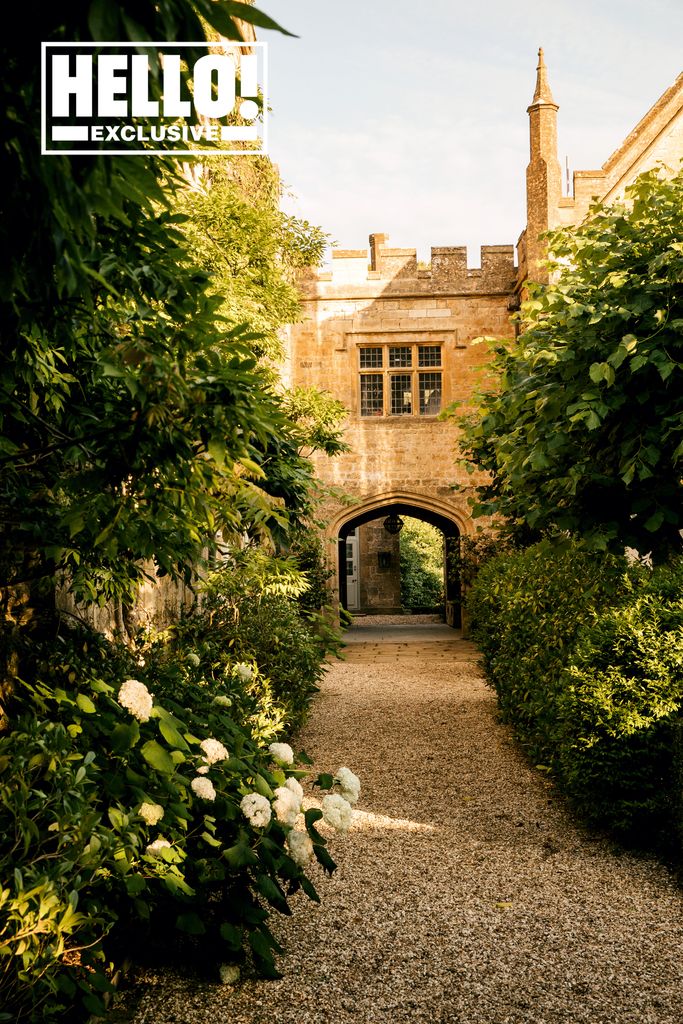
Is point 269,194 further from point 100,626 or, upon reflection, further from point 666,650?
point 666,650

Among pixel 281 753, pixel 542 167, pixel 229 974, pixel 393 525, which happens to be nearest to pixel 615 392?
pixel 281 753

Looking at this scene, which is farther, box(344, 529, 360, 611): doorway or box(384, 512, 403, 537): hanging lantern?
box(344, 529, 360, 611): doorway

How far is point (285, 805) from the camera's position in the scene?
2900 millimetres

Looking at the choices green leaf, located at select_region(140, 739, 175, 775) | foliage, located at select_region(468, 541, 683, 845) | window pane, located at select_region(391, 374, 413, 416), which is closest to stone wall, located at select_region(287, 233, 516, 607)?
window pane, located at select_region(391, 374, 413, 416)

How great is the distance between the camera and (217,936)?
2971 mm

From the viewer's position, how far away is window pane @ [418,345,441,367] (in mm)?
16203

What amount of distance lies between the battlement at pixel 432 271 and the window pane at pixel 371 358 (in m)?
1.15

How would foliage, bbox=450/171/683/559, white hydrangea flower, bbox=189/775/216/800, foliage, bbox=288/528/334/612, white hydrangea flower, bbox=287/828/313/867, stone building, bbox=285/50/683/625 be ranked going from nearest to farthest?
white hydrangea flower, bbox=189/775/216/800 → white hydrangea flower, bbox=287/828/313/867 → foliage, bbox=450/171/683/559 → foliage, bbox=288/528/334/612 → stone building, bbox=285/50/683/625

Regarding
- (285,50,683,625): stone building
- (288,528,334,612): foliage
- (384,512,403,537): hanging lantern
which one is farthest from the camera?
(384,512,403,537): hanging lantern

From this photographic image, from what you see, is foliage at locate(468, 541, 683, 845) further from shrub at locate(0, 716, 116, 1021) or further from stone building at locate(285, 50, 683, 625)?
stone building at locate(285, 50, 683, 625)

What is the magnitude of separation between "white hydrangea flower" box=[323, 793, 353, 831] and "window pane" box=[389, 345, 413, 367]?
13690 millimetres

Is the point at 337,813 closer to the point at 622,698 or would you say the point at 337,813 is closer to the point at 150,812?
the point at 150,812

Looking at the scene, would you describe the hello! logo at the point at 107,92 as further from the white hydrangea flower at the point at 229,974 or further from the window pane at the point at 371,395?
the window pane at the point at 371,395

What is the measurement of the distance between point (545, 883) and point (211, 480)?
10.1ft
